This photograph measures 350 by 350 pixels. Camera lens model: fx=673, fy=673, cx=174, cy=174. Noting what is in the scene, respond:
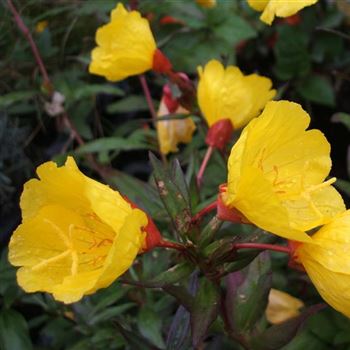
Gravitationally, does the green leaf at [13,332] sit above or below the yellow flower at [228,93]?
below

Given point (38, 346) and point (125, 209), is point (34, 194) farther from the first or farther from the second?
point (38, 346)

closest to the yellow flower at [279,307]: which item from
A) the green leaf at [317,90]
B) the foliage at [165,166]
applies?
the foliage at [165,166]

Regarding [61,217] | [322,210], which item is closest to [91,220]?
[61,217]

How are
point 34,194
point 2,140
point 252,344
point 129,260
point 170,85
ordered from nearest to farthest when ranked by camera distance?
point 129,260
point 34,194
point 252,344
point 170,85
point 2,140

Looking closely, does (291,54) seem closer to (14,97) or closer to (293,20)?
(293,20)

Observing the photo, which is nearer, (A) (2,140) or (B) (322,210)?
(B) (322,210)

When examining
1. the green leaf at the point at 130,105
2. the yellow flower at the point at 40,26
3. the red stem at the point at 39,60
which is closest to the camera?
the red stem at the point at 39,60

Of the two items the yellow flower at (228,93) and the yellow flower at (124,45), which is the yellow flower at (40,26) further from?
→ the yellow flower at (228,93)
